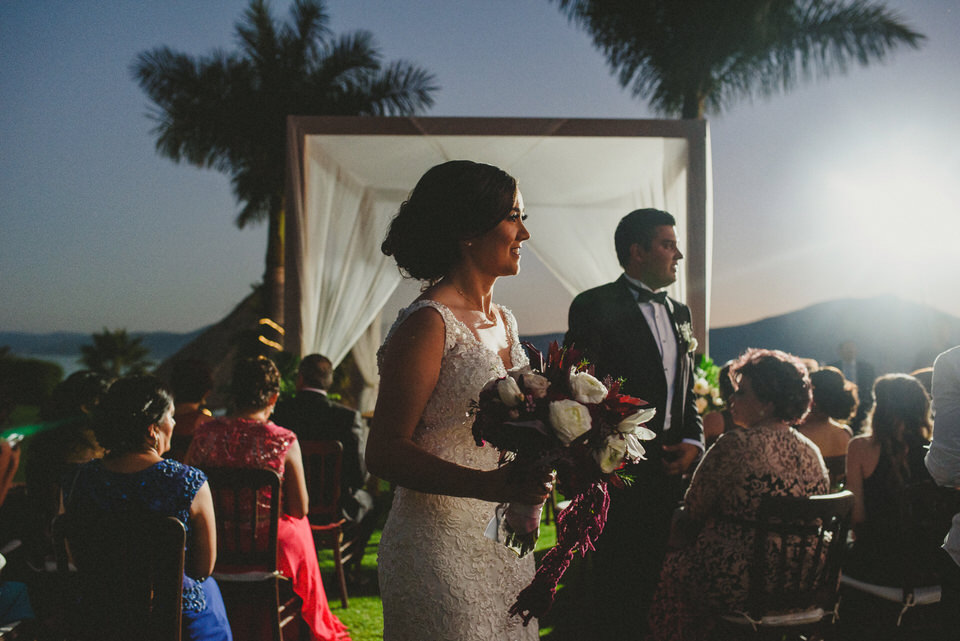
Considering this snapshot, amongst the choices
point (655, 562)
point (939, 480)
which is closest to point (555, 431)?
point (939, 480)

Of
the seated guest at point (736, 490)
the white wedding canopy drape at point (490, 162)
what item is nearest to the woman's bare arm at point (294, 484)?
the seated guest at point (736, 490)

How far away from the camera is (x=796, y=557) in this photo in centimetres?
270

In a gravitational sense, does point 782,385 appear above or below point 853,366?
below

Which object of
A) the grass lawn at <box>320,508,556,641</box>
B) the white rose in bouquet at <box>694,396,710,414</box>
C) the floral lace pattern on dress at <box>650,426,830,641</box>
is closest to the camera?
the floral lace pattern on dress at <box>650,426,830,641</box>

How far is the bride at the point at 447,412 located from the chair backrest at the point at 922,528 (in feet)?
6.47

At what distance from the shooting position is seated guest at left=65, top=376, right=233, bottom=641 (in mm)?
2305

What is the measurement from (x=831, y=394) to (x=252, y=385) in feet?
11.1

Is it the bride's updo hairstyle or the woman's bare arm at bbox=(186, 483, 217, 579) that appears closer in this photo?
the bride's updo hairstyle

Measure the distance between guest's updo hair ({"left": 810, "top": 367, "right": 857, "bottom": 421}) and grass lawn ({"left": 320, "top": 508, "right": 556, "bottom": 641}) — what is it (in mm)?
2188

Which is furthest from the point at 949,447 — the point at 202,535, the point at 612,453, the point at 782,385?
the point at 202,535

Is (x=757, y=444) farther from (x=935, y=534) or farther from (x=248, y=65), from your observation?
(x=248, y=65)

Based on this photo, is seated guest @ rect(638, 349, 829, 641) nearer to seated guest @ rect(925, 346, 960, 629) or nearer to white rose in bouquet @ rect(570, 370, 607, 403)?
seated guest @ rect(925, 346, 960, 629)

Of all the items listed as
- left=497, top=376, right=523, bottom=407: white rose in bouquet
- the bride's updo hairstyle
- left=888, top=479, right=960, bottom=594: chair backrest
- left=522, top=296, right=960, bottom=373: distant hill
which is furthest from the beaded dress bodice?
left=522, top=296, right=960, bottom=373: distant hill

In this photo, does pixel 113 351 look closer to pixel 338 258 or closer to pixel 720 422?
pixel 338 258
